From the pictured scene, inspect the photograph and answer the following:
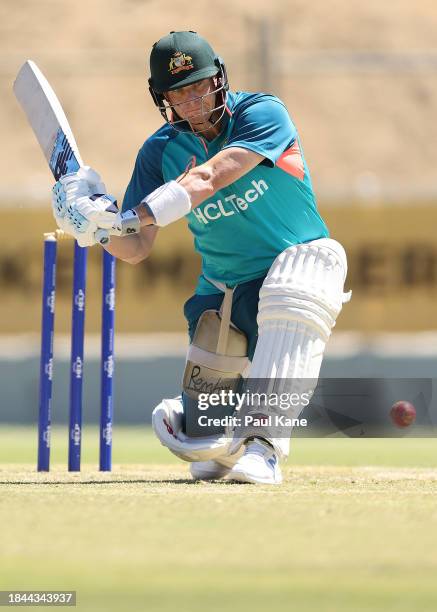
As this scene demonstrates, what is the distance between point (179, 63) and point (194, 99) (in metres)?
0.12

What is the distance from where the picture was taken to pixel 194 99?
461cm

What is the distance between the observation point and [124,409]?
34.4 ft

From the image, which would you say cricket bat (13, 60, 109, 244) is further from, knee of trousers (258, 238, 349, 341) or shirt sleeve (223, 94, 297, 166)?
knee of trousers (258, 238, 349, 341)

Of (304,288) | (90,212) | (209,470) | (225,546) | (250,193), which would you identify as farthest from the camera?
(209,470)

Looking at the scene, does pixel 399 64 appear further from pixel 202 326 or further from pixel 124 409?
pixel 202 326

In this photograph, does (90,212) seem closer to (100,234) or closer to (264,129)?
(100,234)

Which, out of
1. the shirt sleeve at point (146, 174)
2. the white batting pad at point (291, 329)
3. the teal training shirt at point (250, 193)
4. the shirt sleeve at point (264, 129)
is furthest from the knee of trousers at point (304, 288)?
the shirt sleeve at point (146, 174)

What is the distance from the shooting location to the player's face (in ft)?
15.2

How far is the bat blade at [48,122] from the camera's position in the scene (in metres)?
4.73

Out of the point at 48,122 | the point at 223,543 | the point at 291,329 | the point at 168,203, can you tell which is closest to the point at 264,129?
the point at 168,203

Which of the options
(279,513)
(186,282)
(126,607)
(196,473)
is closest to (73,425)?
(196,473)

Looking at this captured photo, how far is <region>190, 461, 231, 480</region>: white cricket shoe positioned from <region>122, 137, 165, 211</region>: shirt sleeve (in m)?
0.85

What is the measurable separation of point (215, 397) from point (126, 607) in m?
2.38

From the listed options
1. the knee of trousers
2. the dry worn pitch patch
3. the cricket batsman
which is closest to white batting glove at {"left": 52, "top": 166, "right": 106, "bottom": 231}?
the cricket batsman
